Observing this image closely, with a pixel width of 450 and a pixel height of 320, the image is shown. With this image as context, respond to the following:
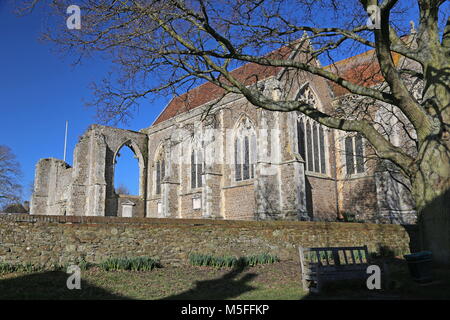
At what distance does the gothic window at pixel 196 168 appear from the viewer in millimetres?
26342

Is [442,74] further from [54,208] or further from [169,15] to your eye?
[54,208]

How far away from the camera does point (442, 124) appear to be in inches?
321

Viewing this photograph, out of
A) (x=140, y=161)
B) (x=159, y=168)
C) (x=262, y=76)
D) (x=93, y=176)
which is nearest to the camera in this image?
(x=262, y=76)

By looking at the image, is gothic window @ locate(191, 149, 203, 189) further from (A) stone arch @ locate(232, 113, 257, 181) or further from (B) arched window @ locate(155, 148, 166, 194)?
(B) arched window @ locate(155, 148, 166, 194)

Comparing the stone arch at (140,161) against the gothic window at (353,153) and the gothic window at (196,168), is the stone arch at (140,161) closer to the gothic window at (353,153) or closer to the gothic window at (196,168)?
the gothic window at (196,168)

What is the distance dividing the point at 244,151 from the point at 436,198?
15962 millimetres

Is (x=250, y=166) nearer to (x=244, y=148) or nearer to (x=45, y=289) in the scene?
(x=244, y=148)

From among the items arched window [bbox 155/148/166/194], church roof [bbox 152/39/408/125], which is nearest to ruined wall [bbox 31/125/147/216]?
arched window [bbox 155/148/166/194]

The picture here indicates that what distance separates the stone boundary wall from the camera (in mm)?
8914

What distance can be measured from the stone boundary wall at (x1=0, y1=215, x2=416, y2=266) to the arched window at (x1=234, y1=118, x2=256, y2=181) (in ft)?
33.0

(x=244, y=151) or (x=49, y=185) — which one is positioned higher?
(x=244, y=151)

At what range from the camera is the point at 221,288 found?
321 inches

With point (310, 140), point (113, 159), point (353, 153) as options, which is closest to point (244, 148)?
point (310, 140)
